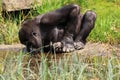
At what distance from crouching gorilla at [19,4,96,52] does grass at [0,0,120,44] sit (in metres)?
1.25

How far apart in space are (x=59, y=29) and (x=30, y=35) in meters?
0.58

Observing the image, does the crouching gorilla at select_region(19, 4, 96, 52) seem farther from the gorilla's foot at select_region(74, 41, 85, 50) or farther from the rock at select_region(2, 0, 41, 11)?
the rock at select_region(2, 0, 41, 11)

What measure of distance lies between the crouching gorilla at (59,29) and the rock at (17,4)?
3234mm

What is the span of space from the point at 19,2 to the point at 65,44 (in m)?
3.68

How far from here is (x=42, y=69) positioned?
13.8 feet

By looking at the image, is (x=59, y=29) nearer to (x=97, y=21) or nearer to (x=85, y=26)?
(x=85, y=26)

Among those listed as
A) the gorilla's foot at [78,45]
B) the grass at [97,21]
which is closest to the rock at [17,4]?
the grass at [97,21]

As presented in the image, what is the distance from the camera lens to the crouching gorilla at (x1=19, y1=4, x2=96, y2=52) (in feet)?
25.0

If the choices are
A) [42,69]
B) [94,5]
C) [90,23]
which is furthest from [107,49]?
[94,5]

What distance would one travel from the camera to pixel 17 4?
438 inches

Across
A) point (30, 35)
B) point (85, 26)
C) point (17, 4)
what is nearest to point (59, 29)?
point (85, 26)

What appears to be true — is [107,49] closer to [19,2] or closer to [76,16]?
[76,16]

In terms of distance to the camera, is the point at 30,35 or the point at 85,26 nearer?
the point at 30,35

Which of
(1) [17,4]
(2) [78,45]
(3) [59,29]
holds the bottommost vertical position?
(1) [17,4]
